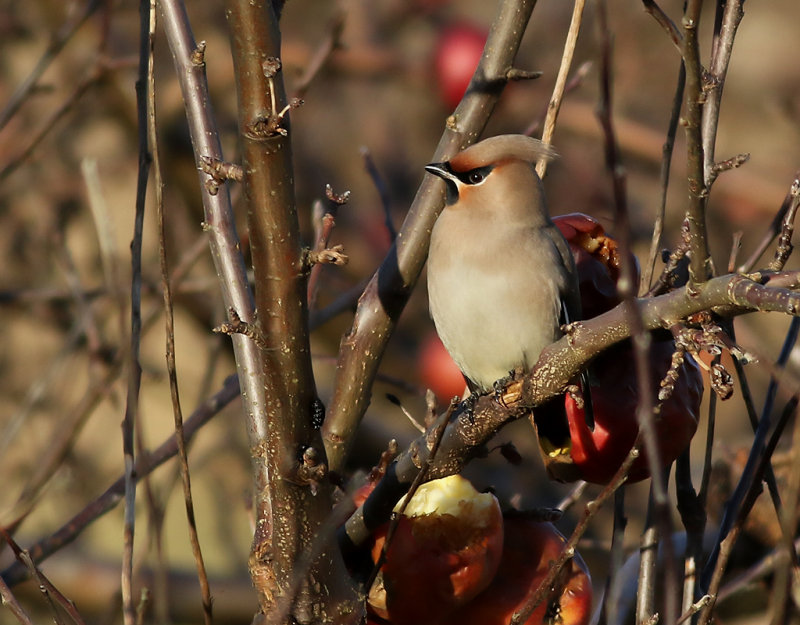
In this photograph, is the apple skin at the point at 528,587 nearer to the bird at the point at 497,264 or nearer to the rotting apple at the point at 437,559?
the rotting apple at the point at 437,559

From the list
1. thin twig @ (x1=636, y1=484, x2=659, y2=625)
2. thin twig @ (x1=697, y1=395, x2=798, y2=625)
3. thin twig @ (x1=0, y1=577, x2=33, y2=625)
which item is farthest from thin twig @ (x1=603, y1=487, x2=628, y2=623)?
thin twig @ (x1=0, y1=577, x2=33, y2=625)

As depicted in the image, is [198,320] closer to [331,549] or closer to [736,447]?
[736,447]

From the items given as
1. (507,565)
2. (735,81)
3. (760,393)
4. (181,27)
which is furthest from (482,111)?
(735,81)

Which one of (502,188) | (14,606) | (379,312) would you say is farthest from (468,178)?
(14,606)

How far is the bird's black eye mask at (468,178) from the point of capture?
238 cm

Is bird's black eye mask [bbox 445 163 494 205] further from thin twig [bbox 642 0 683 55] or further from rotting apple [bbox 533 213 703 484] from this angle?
thin twig [bbox 642 0 683 55]

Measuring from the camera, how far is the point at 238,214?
4645mm

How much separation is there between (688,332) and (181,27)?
1091 mm

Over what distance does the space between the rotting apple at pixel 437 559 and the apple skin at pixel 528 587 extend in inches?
2.6

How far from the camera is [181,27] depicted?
194 cm

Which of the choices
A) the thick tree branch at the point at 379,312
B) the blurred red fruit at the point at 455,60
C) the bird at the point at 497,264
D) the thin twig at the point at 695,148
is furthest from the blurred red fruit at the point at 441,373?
the thin twig at the point at 695,148

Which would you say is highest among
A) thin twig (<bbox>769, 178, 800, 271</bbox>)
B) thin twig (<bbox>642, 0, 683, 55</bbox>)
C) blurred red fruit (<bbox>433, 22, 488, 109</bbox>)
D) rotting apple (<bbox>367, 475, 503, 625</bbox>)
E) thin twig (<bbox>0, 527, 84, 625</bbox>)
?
thin twig (<bbox>642, 0, 683, 55</bbox>)

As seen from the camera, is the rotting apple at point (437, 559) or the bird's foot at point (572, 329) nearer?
the bird's foot at point (572, 329)

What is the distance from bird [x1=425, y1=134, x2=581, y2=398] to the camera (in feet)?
7.59
